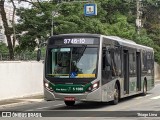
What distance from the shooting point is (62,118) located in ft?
46.9

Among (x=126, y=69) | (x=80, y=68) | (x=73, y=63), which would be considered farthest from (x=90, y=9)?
(x=80, y=68)

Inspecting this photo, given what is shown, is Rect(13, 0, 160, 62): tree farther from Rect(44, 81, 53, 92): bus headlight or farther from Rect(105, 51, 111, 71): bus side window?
Rect(44, 81, 53, 92): bus headlight

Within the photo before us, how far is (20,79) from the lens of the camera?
26.4 meters

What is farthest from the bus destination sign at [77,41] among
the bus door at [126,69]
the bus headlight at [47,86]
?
the bus door at [126,69]

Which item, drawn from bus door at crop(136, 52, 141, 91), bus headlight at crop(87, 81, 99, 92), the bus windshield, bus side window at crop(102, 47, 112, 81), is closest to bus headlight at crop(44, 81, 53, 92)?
the bus windshield

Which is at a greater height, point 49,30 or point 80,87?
point 49,30

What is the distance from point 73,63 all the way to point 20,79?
9200 millimetres

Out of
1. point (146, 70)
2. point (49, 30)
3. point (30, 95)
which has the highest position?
point (49, 30)

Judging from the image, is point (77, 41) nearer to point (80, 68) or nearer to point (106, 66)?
point (80, 68)

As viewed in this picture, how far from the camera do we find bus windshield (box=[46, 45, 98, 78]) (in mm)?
17719

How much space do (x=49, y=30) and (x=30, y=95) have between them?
8.20 meters

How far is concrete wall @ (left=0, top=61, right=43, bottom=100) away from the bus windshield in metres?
7.03

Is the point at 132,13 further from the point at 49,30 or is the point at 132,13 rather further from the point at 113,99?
the point at 113,99

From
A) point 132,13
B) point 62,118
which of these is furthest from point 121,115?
point 132,13
